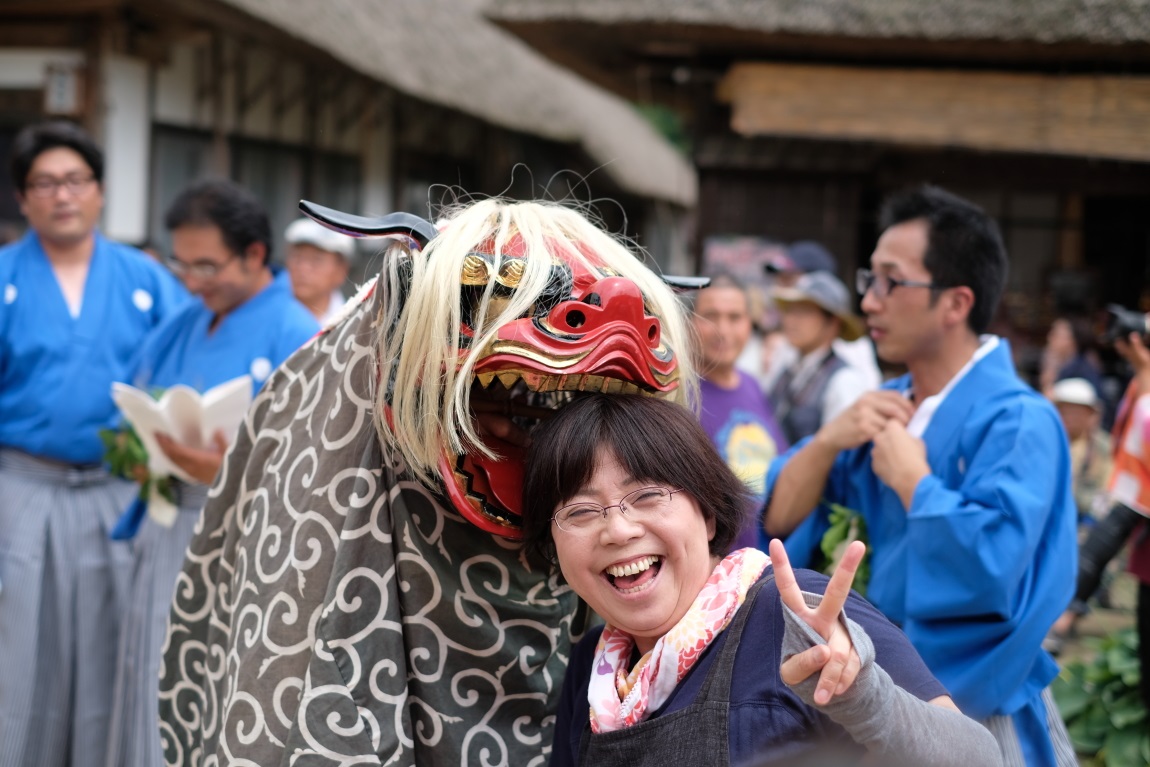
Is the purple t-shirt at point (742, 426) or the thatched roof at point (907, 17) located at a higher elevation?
→ the thatched roof at point (907, 17)

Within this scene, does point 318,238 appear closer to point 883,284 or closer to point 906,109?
point 906,109

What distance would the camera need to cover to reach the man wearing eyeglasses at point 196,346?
11.2ft

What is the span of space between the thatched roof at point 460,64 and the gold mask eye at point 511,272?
460 centimetres

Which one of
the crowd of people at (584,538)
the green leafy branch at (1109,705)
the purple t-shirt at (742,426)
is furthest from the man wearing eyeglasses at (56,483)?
the green leafy branch at (1109,705)

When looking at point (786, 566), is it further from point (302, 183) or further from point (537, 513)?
point (302, 183)

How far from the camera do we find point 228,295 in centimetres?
354

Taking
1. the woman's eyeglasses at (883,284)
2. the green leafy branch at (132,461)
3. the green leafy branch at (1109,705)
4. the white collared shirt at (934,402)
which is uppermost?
the woman's eyeglasses at (883,284)

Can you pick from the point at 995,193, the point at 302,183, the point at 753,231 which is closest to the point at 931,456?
the point at 753,231

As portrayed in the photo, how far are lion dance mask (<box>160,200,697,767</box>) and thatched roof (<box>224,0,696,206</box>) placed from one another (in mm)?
4493

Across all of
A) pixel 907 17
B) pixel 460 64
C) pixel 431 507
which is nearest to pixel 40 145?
pixel 431 507

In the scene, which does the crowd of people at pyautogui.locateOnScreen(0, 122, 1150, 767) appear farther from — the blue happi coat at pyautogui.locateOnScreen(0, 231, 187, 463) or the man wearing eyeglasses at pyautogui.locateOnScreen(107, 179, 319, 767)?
the blue happi coat at pyautogui.locateOnScreen(0, 231, 187, 463)

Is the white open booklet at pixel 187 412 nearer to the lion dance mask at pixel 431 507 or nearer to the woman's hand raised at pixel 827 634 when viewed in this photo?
the lion dance mask at pixel 431 507

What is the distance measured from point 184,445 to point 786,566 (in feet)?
7.71

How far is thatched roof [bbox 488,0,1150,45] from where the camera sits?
5309mm
